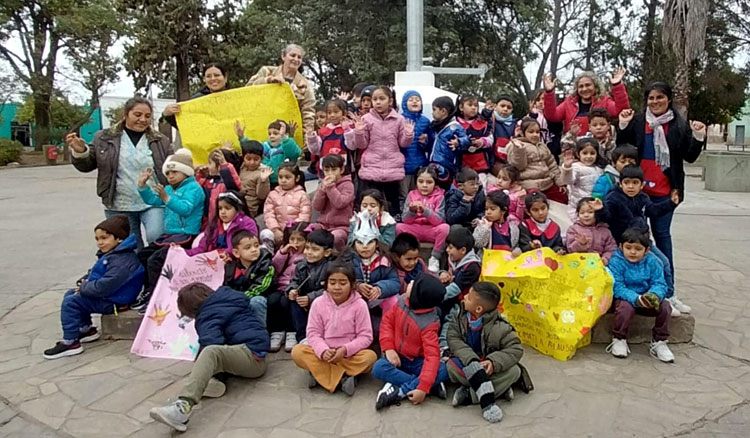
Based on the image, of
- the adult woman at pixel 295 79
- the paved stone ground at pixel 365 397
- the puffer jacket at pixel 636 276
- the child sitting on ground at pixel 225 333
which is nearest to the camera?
the paved stone ground at pixel 365 397

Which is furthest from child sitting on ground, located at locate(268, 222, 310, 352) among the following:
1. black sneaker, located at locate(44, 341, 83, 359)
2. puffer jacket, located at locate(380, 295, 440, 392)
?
black sneaker, located at locate(44, 341, 83, 359)

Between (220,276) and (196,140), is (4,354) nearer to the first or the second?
(220,276)

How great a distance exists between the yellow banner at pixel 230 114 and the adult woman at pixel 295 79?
112 millimetres

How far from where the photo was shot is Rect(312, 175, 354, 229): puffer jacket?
16.4 ft

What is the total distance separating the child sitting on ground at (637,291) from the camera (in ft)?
13.6

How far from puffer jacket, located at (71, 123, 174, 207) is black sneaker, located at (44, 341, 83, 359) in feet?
4.02

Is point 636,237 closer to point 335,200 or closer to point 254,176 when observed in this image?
point 335,200

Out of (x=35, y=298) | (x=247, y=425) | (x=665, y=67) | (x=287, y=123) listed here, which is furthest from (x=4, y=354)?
(x=665, y=67)

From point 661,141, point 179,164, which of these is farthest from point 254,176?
point 661,141

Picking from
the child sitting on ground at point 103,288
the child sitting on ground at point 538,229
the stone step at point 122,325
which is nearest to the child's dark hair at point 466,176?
the child sitting on ground at point 538,229

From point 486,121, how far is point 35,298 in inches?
185

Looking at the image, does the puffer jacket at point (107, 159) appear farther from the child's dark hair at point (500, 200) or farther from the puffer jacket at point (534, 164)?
the puffer jacket at point (534, 164)

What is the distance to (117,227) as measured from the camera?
4.54m

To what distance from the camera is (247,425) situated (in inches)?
129
